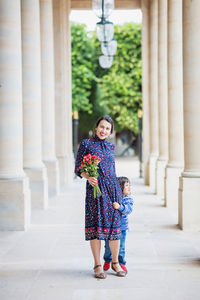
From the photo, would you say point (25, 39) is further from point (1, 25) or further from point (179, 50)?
point (179, 50)

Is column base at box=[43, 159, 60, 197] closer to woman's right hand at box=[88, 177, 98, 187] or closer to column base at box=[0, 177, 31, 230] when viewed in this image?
column base at box=[0, 177, 31, 230]

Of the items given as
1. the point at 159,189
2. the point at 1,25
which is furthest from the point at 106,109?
the point at 1,25

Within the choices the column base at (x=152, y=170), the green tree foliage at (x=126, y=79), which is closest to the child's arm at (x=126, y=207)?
the column base at (x=152, y=170)

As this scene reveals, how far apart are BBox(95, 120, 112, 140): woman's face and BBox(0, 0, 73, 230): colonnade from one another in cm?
431

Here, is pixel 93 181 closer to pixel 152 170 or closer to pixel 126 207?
pixel 126 207

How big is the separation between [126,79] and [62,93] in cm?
2841

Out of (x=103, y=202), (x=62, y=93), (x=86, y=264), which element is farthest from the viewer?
(x=62, y=93)

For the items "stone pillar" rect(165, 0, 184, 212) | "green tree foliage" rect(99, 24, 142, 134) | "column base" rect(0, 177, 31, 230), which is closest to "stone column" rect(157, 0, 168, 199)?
"stone pillar" rect(165, 0, 184, 212)

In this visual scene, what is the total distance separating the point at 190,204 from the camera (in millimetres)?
11117

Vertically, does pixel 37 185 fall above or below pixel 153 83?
below

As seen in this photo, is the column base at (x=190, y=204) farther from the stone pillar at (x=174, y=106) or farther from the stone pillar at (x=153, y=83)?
the stone pillar at (x=153, y=83)

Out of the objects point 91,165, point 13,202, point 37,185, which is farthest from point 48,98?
point 91,165

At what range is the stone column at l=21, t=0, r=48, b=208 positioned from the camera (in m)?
14.4

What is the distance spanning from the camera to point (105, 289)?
21.8 ft
